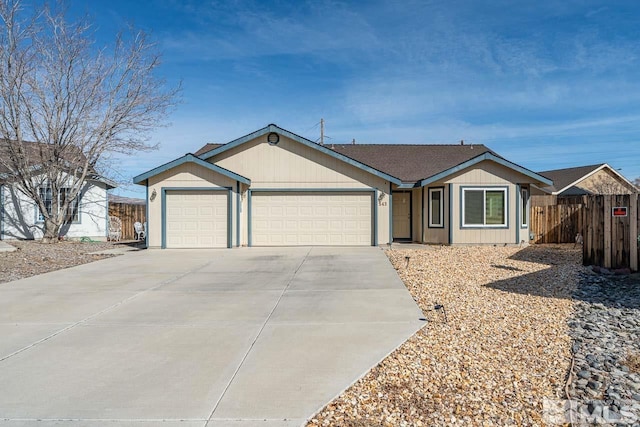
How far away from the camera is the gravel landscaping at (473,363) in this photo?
363 centimetres

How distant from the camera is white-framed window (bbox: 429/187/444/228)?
16.7 m

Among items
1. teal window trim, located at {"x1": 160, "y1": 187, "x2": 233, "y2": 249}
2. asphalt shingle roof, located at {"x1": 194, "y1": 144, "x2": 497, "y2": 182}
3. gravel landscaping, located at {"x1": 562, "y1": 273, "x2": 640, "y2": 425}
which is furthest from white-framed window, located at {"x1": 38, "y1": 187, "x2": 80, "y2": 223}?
gravel landscaping, located at {"x1": 562, "y1": 273, "x2": 640, "y2": 425}

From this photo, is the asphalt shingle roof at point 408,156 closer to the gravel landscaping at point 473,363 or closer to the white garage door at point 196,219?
the white garage door at point 196,219

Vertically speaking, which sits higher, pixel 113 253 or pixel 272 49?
pixel 272 49

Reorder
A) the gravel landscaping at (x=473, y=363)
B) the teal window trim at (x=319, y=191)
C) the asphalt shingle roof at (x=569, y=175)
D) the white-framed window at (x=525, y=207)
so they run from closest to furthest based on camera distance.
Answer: the gravel landscaping at (x=473, y=363)
the teal window trim at (x=319, y=191)
the white-framed window at (x=525, y=207)
the asphalt shingle roof at (x=569, y=175)

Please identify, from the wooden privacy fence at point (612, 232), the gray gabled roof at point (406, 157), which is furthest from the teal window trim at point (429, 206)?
the wooden privacy fence at point (612, 232)

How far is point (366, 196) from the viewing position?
656 inches

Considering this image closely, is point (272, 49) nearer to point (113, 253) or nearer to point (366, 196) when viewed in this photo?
point (366, 196)

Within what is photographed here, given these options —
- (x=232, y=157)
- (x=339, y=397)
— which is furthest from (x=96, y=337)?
(x=232, y=157)

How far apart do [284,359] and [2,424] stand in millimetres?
2513

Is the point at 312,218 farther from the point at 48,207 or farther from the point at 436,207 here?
the point at 48,207

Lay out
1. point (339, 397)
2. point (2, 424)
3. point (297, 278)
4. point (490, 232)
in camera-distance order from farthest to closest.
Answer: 1. point (490, 232)
2. point (297, 278)
3. point (339, 397)
4. point (2, 424)

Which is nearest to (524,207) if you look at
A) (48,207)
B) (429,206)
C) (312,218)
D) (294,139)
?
(429,206)

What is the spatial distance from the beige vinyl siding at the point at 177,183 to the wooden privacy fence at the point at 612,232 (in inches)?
428
